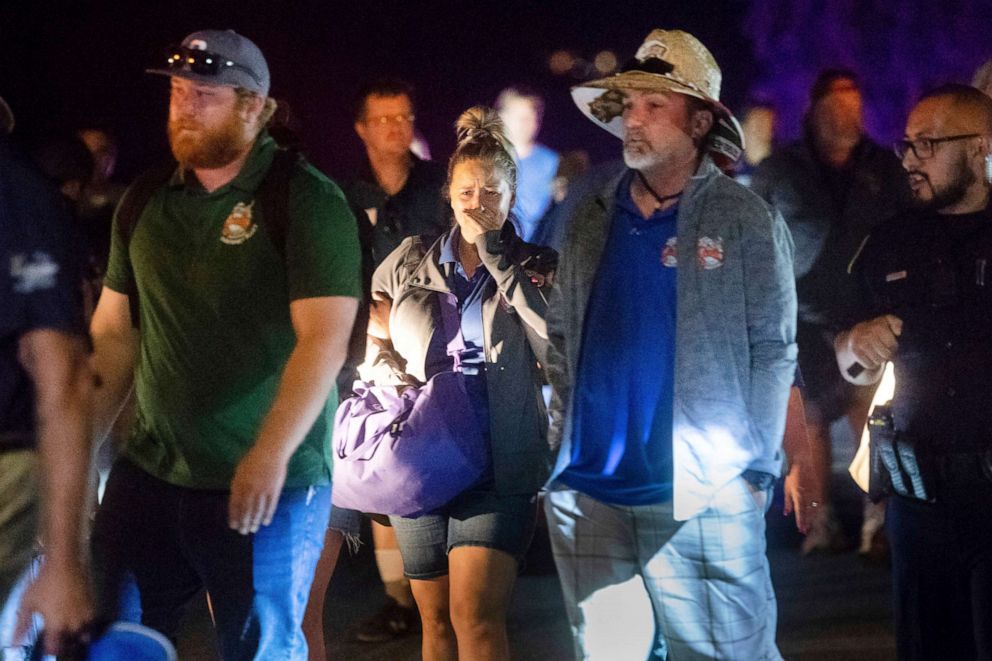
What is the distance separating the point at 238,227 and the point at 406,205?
309 centimetres

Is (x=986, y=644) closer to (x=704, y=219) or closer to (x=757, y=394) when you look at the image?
(x=757, y=394)

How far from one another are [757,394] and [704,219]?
1.64 feet

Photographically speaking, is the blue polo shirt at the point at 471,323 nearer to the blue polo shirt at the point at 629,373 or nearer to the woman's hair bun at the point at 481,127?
the woman's hair bun at the point at 481,127

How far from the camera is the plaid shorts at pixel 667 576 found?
3.70 meters

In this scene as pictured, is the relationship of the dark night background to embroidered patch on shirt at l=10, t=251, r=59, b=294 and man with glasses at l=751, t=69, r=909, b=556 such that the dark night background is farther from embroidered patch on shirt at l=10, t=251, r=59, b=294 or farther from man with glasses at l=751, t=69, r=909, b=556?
embroidered patch on shirt at l=10, t=251, r=59, b=294

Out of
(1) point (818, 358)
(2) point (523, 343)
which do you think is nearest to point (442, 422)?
(2) point (523, 343)

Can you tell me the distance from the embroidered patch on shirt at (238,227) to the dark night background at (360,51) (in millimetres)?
7851

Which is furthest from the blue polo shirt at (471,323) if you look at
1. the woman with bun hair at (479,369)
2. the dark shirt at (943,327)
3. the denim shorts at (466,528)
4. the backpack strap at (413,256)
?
the dark shirt at (943,327)

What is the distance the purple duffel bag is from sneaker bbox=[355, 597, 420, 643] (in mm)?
1692

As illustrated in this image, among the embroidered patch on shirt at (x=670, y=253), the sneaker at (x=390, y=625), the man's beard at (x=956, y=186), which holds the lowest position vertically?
the sneaker at (x=390, y=625)

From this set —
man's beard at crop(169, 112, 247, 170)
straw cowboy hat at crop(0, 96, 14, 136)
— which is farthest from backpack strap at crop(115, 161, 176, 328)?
straw cowboy hat at crop(0, 96, 14, 136)

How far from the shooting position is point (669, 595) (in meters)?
3.74

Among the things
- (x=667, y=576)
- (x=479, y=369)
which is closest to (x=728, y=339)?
(x=667, y=576)

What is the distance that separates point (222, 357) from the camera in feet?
11.7
